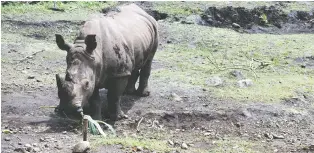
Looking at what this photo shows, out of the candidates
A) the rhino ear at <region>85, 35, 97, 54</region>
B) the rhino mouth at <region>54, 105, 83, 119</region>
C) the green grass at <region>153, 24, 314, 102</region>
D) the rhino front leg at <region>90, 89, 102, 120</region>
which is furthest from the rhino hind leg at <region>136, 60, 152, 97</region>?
the rhino ear at <region>85, 35, 97, 54</region>

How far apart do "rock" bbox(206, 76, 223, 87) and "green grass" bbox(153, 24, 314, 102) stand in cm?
10

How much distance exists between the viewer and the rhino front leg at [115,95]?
7.48m

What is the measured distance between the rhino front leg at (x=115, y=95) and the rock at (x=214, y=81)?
254cm

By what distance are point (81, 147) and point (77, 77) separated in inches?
38.7

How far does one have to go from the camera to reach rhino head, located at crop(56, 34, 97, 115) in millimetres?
6395

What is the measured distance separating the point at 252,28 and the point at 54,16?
18.2ft

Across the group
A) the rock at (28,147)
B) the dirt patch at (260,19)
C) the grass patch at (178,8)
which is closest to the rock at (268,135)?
the rock at (28,147)

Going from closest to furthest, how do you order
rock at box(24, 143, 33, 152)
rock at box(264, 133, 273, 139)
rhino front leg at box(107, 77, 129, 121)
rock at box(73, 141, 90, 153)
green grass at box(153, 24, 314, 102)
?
rock at box(73, 141, 90, 153) → rock at box(24, 143, 33, 152) → rhino front leg at box(107, 77, 129, 121) → rock at box(264, 133, 273, 139) → green grass at box(153, 24, 314, 102)

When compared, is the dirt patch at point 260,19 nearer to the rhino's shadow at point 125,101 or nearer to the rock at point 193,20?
the rock at point 193,20

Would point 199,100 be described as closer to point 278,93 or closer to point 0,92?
point 278,93

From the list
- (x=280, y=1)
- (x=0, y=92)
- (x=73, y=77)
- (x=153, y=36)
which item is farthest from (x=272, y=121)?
(x=280, y=1)

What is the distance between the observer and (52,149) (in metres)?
6.24

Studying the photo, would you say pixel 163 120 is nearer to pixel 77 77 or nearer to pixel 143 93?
pixel 143 93

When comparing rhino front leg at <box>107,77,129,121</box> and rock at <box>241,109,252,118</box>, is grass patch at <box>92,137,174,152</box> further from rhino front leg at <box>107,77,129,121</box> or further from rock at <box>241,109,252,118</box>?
rock at <box>241,109,252,118</box>
